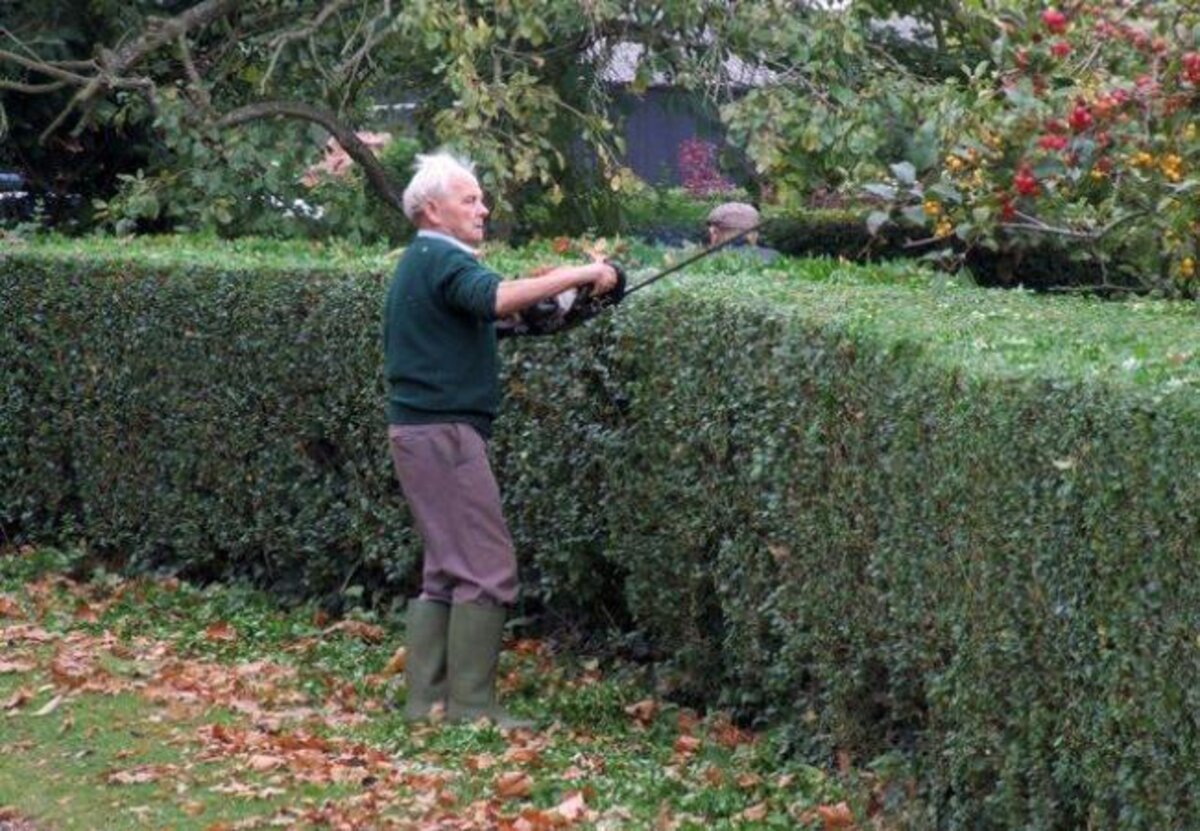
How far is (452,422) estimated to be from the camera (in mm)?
8461

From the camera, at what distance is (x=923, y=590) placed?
6.71 meters

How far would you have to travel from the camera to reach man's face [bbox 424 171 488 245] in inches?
331

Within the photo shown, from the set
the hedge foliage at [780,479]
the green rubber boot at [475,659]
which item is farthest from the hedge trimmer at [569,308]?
the green rubber boot at [475,659]

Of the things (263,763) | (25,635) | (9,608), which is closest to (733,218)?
(9,608)

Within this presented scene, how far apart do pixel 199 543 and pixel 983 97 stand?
4.99 metres

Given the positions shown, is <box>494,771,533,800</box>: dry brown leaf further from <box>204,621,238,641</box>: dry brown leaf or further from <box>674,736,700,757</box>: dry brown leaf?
<box>204,621,238,641</box>: dry brown leaf

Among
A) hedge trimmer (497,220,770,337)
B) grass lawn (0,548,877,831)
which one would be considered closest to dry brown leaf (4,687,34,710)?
grass lawn (0,548,877,831)

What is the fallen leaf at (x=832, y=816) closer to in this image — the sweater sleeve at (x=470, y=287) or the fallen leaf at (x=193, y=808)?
the fallen leaf at (x=193, y=808)

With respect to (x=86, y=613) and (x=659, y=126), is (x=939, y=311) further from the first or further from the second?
(x=659, y=126)

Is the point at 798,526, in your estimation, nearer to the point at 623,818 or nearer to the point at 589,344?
the point at 623,818

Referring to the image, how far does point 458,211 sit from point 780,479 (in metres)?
1.53

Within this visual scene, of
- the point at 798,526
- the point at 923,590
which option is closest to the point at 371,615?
the point at 798,526

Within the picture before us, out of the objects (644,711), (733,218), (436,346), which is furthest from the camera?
(733,218)

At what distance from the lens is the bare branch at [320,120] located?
50.5ft
